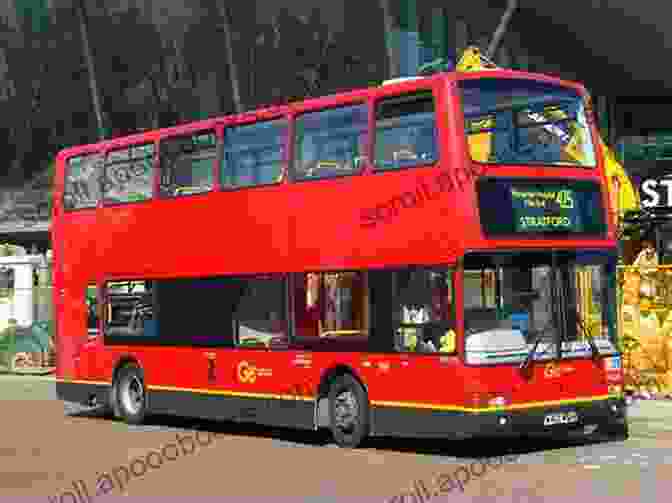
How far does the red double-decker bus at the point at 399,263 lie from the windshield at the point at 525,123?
24mm

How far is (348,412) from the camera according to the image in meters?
16.8

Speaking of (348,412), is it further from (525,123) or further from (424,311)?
(525,123)

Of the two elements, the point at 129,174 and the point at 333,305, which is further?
the point at 129,174

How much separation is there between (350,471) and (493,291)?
247 cm

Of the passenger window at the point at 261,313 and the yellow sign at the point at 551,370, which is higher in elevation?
the passenger window at the point at 261,313

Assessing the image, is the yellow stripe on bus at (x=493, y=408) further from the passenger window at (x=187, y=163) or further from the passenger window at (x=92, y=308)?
the passenger window at (x=92, y=308)

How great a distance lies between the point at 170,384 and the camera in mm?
20109

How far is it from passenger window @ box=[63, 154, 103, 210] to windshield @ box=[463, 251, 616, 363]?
318 inches

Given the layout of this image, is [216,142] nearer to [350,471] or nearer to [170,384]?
[170,384]

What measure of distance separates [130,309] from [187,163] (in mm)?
2697

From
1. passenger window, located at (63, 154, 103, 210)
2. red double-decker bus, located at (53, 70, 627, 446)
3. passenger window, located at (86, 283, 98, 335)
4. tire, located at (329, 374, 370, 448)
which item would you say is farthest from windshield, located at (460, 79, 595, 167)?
passenger window, located at (86, 283, 98, 335)

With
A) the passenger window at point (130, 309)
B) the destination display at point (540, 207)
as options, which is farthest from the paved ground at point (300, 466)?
the destination display at point (540, 207)

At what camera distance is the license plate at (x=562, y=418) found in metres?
15.6

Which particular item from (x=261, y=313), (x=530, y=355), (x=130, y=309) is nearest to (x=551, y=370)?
(x=530, y=355)
